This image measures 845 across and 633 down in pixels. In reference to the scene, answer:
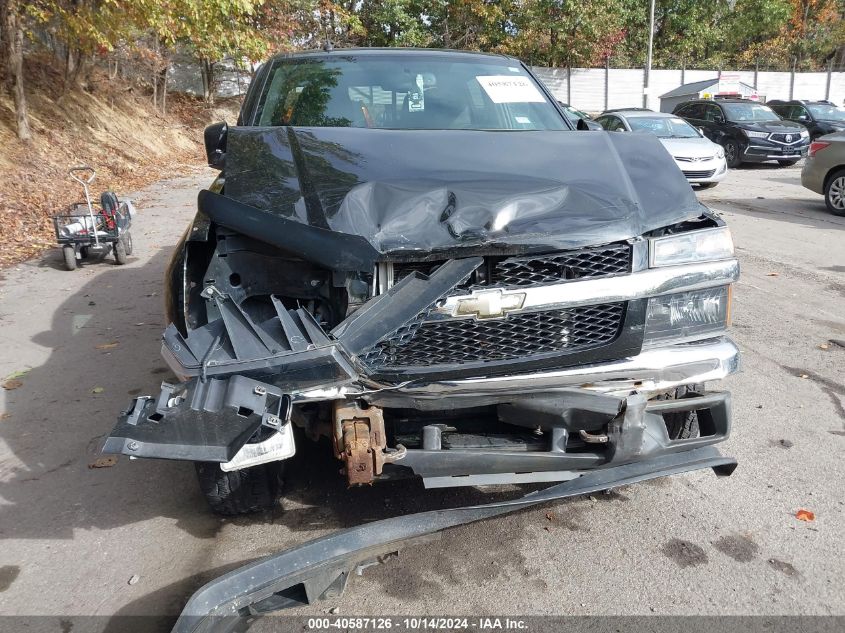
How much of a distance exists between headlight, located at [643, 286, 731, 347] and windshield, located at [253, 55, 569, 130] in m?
1.72

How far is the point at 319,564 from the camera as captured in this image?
90.2 inches

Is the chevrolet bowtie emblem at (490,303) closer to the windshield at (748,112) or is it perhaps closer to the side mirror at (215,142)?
the side mirror at (215,142)

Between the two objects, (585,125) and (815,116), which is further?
(815,116)

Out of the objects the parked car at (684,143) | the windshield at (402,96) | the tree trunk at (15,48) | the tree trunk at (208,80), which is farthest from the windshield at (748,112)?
the tree trunk at (208,80)

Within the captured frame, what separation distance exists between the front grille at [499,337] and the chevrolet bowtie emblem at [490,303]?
Answer: 1.4 inches

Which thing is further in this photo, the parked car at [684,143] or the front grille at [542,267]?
the parked car at [684,143]

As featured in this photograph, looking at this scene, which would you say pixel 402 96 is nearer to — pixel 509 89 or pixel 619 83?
pixel 509 89

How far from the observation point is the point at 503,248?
8.16 ft

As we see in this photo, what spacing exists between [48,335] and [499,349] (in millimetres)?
4760

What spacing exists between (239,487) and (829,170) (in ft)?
35.4

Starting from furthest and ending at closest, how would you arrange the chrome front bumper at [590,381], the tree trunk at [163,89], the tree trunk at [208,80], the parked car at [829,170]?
the tree trunk at [208,80] → the tree trunk at [163,89] → the parked car at [829,170] → the chrome front bumper at [590,381]

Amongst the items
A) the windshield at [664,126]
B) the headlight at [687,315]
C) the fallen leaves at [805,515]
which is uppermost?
the windshield at [664,126]

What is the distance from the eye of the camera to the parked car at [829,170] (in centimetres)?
1038

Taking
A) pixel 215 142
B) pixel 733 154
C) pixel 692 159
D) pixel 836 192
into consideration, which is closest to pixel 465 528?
pixel 215 142
